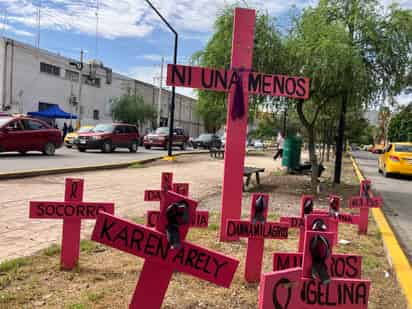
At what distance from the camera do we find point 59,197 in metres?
7.52

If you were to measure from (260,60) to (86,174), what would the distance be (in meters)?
5.81

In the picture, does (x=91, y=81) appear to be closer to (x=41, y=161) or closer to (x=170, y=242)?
A: (x=41, y=161)

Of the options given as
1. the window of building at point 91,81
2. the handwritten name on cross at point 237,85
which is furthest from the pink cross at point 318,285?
the window of building at point 91,81

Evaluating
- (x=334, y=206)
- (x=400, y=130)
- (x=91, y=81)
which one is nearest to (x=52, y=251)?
(x=334, y=206)

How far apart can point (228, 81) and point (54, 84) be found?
109 ft

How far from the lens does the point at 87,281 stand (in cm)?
346

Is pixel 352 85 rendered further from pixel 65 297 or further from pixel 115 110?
pixel 115 110

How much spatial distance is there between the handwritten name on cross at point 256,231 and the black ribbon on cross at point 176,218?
4.77 ft

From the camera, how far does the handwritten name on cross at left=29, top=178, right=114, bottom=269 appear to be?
3.51 meters

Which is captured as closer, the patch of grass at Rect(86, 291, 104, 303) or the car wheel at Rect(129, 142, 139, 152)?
the patch of grass at Rect(86, 291, 104, 303)

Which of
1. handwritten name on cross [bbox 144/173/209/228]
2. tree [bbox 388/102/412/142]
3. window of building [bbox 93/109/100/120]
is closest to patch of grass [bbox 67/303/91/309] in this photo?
handwritten name on cross [bbox 144/173/209/228]

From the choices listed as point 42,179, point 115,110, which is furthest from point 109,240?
point 115,110

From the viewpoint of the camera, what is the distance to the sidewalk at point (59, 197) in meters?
4.72

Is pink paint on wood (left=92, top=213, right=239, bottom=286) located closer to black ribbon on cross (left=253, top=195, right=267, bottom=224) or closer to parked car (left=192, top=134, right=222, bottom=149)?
black ribbon on cross (left=253, top=195, right=267, bottom=224)
